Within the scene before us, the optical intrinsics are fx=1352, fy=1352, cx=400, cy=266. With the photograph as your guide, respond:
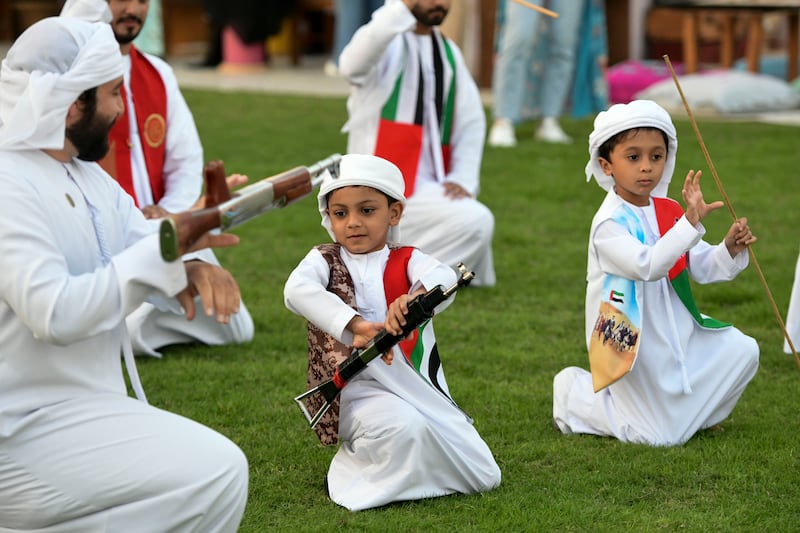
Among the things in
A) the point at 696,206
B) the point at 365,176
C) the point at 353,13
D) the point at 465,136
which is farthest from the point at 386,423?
the point at 353,13

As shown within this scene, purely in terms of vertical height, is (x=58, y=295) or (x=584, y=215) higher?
(x=58, y=295)

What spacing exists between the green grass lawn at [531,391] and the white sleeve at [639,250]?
0.64 m

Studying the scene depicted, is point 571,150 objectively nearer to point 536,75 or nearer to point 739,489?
point 536,75

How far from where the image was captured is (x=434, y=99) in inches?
281

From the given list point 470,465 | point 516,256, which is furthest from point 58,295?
point 516,256

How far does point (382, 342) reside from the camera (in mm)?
3898

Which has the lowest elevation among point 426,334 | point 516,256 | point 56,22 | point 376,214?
point 516,256

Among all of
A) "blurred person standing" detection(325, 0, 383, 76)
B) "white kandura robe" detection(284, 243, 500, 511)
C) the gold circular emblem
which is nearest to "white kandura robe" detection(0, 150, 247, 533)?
"white kandura robe" detection(284, 243, 500, 511)

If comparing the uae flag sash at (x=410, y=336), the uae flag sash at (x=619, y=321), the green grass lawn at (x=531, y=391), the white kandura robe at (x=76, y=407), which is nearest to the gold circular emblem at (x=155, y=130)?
the green grass lawn at (x=531, y=391)

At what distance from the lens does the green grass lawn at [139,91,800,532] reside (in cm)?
418

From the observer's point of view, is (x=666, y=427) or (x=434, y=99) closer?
(x=666, y=427)

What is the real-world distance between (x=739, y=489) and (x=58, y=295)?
2.35m

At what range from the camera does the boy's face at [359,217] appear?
4246 mm

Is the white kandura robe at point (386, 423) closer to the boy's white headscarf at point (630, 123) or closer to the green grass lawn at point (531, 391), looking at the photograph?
the green grass lawn at point (531, 391)
